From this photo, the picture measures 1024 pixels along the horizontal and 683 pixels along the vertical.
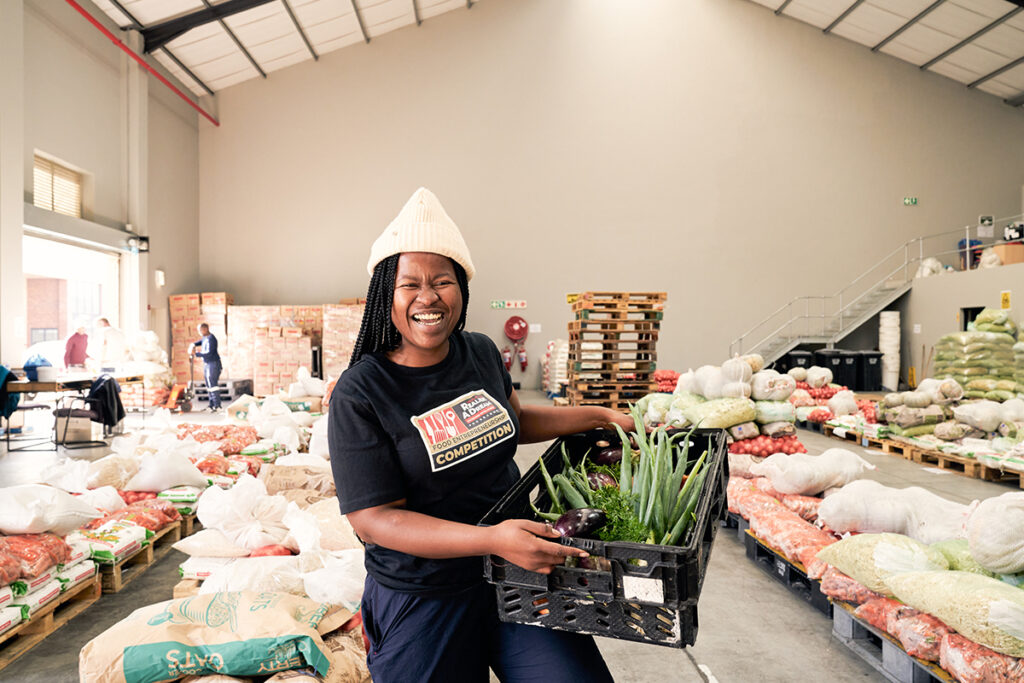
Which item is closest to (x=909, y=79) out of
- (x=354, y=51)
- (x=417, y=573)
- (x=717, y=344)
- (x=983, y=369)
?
(x=717, y=344)

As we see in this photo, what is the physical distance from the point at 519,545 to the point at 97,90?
12.8 m

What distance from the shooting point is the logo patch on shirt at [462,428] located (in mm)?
1360

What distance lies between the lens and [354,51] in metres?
14.1

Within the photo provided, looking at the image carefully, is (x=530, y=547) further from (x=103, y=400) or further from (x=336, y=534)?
(x=103, y=400)

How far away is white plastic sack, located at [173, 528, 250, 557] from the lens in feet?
10.4

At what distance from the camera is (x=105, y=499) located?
3902 mm

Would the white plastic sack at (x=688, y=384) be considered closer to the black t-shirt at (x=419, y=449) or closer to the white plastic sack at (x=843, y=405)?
the white plastic sack at (x=843, y=405)

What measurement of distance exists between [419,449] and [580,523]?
1.25 ft

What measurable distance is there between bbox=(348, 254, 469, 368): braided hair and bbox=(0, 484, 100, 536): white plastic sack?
2.41 metres

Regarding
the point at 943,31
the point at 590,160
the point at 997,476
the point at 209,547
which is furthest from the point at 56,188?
the point at 943,31

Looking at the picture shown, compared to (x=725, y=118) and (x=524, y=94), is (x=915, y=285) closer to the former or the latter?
(x=725, y=118)

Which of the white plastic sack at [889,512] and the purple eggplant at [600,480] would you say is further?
the white plastic sack at [889,512]

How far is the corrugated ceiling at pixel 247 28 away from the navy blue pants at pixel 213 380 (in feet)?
19.9

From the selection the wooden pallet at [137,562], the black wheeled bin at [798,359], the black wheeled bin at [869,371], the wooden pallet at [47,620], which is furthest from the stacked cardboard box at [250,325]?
the black wheeled bin at [869,371]
